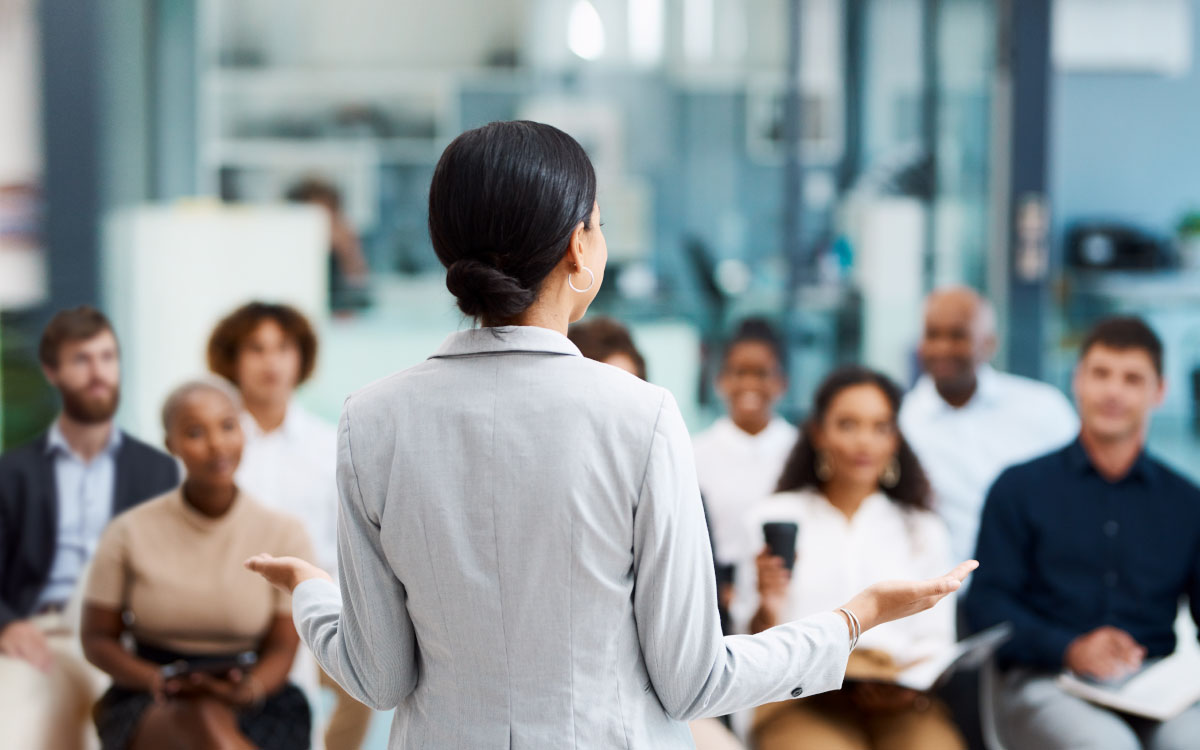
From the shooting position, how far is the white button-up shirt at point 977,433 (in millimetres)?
3086

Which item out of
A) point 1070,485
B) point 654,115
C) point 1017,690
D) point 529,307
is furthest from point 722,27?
point 529,307

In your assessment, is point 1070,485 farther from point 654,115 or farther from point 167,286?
point 167,286

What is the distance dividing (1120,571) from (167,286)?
10.8ft

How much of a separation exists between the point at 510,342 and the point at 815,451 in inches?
63.8

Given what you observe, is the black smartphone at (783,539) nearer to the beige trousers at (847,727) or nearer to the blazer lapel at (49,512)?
the beige trousers at (847,727)

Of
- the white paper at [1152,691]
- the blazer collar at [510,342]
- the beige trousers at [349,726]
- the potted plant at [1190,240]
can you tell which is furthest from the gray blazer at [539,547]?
the potted plant at [1190,240]

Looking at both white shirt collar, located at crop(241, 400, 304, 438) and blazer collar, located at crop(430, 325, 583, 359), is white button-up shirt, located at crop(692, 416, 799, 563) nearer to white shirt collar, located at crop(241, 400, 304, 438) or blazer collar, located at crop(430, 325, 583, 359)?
white shirt collar, located at crop(241, 400, 304, 438)

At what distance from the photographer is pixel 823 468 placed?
2.53 m

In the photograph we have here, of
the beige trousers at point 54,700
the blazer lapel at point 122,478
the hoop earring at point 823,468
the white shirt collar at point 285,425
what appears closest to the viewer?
the beige trousers at point 54,700

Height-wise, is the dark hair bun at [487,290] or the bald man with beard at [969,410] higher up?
the dark hair bun at [487,290]

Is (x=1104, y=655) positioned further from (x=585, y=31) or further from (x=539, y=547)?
(x=585, y=31)

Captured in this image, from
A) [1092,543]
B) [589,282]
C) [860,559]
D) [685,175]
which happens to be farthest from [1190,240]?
[589,282]

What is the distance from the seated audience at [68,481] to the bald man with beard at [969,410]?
1.97 m

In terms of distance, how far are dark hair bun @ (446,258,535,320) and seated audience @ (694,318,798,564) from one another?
5.89 ft
